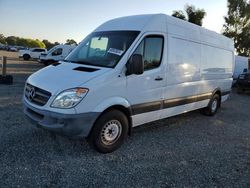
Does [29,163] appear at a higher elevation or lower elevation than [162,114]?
lower

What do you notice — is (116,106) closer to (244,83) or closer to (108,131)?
(108,131)

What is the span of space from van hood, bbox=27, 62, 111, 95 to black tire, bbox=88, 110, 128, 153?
2.42 ft

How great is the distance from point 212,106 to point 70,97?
579cm

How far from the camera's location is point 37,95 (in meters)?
4.64

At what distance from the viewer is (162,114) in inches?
236

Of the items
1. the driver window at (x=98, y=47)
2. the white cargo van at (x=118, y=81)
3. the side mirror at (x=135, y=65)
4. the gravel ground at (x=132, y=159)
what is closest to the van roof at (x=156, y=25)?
the white cargo van at (x=118, y=81)

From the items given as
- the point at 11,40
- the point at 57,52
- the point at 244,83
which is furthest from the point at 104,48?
the point at 11,40

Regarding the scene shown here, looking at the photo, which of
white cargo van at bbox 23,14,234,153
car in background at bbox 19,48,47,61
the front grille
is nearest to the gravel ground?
white cargo van at bbox 23,14,234,153

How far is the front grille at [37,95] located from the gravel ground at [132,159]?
0.88 meters

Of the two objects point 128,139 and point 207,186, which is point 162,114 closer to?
point 128,139

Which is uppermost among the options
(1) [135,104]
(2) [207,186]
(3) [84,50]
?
(3) [84,50]

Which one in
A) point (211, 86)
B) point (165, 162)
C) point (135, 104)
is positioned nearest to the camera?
point (165, 162)

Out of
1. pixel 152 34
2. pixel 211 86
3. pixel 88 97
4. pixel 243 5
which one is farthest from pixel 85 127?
pixel 243 5

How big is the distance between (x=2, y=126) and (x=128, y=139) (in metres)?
2.78
